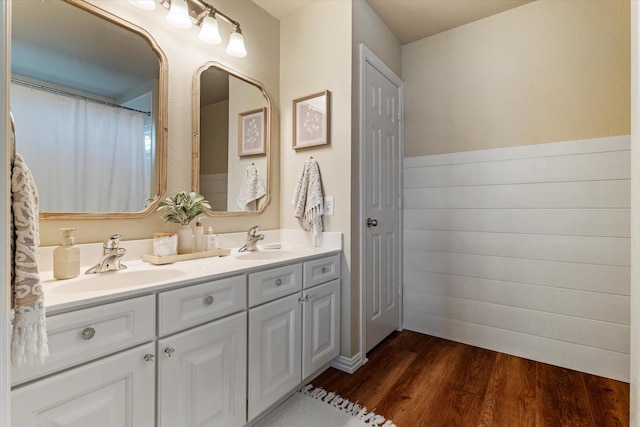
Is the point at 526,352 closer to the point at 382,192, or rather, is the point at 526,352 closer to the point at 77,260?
the point at 382,192

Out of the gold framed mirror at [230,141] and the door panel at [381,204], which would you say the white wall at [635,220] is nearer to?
the door panel at [381,204]

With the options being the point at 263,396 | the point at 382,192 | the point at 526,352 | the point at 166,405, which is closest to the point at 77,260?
the point at 166,405

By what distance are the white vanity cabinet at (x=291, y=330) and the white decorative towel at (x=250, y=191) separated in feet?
2.14

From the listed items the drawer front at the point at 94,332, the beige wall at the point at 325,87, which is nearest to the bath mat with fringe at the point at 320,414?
the beige wall at the point at 325,87

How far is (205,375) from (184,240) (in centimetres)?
70

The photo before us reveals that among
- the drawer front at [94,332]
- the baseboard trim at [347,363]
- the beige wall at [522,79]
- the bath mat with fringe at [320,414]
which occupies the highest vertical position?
the beige wall at [522,79]

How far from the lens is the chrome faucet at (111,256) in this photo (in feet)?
4.09

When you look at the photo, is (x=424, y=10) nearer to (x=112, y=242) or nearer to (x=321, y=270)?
(x=321, y=270)

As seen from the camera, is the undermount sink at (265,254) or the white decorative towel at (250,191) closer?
the undermount sink at (265,254)

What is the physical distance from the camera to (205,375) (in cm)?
118

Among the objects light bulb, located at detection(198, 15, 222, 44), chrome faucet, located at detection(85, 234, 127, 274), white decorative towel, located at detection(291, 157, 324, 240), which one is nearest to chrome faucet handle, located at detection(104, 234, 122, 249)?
chrome faucet, located at detection(85, 234, 127, 274)

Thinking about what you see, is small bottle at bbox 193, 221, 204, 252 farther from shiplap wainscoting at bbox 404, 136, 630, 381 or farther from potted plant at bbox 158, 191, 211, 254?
shiplap wainscoting at bbox 404, 136, 630, 381

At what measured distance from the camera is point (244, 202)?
81.1 inches

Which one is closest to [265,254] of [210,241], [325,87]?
[210,241]
